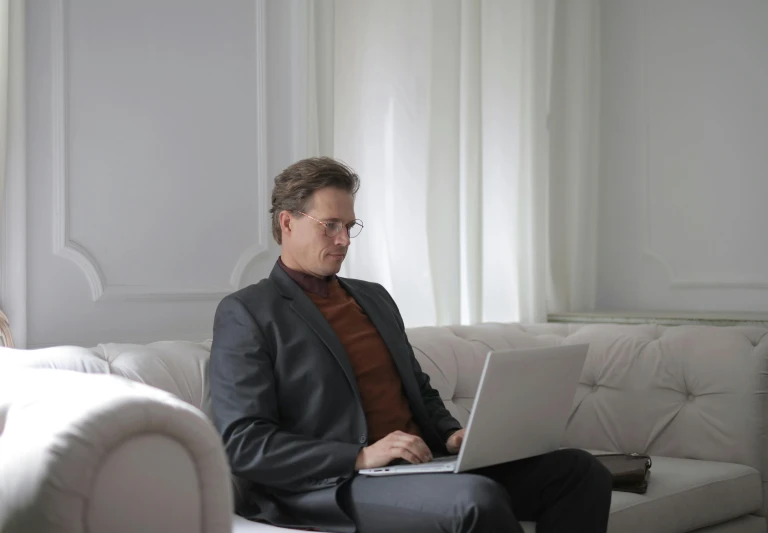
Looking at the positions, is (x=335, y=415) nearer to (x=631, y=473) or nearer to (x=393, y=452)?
(x=393, y=452)

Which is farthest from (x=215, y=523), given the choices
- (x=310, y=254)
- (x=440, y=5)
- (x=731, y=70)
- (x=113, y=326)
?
(x=731, y=70)

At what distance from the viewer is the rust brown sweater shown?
1999 millimetres

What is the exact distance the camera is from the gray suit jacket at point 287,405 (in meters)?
1.76

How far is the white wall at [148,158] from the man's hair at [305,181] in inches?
18.8

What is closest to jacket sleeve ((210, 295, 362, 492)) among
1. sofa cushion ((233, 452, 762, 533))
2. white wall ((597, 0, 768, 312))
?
sofa cushion ((233, 452, 762, 533))

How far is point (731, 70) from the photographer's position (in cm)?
336

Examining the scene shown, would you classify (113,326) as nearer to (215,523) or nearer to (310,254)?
(310,254)

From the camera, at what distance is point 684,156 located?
346 centimetres

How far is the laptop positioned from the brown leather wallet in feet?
1.38

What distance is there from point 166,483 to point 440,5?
232cm

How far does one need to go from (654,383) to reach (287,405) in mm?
1246

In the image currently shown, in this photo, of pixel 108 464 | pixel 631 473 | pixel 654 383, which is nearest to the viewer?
pixel 108 464

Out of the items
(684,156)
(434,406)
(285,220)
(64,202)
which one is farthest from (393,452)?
(684,156)

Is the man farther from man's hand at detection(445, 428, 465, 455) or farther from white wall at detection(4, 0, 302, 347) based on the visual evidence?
white wall at detection(4, 0, 302, 347)
